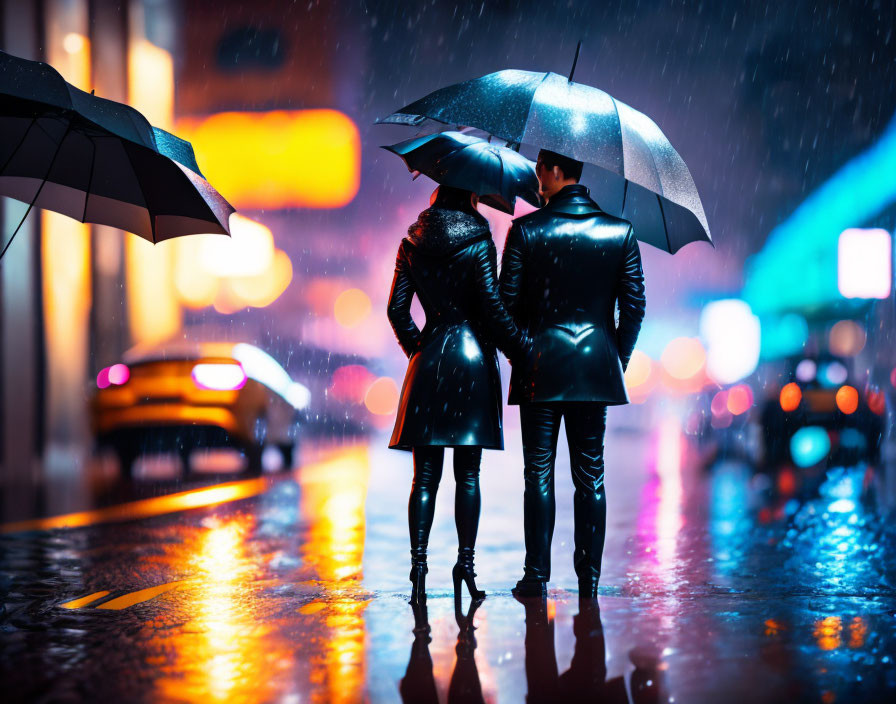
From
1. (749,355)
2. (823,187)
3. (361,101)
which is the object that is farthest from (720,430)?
(749,355)

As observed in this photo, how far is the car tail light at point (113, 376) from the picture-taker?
12.0m

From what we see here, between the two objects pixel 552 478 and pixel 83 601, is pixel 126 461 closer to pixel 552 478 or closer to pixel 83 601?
pixel 83 601

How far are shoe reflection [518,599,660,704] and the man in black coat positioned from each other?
22.1 inches

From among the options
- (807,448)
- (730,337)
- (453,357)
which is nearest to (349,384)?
(807,448)

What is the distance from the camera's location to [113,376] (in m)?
12.0

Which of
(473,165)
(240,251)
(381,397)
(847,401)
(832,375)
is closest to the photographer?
(473,165)

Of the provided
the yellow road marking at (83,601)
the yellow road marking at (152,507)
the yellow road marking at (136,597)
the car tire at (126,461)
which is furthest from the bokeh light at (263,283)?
the yellow road marking at (83,601)

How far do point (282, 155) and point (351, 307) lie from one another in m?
28.5

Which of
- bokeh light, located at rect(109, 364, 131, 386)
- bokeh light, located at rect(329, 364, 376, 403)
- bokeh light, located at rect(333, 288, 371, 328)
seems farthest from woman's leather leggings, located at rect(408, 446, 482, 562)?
bokeh light, located at rect(333, 288, 371, 328)

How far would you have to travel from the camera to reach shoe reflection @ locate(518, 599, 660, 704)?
3510mm

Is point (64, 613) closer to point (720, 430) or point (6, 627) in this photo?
point (6, 627)

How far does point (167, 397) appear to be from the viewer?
1210 centimetres

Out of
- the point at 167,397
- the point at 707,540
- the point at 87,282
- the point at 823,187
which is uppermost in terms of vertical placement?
the point at 823,187

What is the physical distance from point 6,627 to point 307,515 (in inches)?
169
